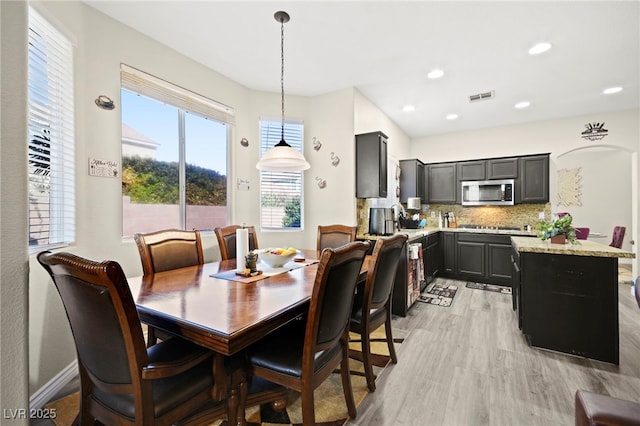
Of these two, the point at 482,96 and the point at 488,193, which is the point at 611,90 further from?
the point at 488,193

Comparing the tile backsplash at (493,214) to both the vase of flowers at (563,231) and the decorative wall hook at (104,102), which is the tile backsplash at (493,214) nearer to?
the vase of flowers at (563,231)

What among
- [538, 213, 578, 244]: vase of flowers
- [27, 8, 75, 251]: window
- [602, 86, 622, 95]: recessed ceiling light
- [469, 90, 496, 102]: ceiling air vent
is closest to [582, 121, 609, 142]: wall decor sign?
[602, 86, 622, 95]: recessed ceiling light

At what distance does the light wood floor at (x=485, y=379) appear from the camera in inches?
65.2

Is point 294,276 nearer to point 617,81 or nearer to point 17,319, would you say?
point 17,319

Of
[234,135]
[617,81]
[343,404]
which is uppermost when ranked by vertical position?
[617,81]

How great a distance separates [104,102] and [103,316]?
6.89 feet

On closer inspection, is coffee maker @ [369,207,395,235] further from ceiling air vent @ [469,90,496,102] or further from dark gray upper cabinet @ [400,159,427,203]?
ceiling air vent @ [469,90,496,102]

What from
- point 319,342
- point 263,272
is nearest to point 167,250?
point 263,272

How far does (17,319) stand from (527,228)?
6036 millimetres

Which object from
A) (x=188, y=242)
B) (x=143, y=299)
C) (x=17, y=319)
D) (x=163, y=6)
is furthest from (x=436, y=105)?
(x=17, y=319)

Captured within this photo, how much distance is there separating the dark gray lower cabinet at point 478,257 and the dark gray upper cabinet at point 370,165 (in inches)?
81.5

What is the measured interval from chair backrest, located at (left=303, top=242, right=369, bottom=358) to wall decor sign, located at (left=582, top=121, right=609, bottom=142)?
535 cm

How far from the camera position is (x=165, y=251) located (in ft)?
7.13

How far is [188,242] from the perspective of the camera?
2389 mm
